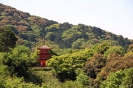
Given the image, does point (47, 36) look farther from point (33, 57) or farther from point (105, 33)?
point (33, 57)

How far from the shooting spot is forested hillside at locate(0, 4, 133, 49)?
93781 millimetres

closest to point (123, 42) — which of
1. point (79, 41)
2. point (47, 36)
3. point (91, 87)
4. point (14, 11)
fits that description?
point (79, 41)

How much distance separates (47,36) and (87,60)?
62.3m

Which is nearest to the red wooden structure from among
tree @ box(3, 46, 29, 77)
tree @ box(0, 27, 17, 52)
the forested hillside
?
tree @ box(0, 27, 17, 52)

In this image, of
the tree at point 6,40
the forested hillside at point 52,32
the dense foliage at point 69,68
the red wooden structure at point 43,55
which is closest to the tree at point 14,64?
the dense foliage at point 69,68

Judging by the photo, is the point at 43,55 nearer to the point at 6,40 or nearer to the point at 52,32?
the point at 6,40

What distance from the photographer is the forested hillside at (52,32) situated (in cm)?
9378

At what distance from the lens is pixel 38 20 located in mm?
118812

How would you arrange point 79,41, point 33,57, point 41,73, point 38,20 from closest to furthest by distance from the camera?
1. point 41,73
2. point 33,57
3. point 79,41
4. point 38,20

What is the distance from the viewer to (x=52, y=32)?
356 ft

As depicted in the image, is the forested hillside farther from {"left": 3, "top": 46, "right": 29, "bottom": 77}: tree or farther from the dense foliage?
{"left": 3, "top": 46, "right": 29, "bottom": 77}: tree

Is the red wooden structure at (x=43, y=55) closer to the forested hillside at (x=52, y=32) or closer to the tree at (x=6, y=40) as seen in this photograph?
the tree at (x=6, y=40)

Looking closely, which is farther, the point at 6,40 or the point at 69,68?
the point at 6,40

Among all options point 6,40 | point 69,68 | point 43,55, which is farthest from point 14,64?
point 43,55
